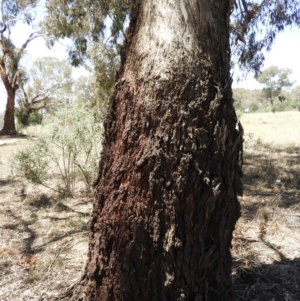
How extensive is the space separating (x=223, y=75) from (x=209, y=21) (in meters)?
0.25

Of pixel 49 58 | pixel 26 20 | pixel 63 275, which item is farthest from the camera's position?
pixel 49 58

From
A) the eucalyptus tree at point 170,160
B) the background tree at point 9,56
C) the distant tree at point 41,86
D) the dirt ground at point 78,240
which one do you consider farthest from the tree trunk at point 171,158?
the distant tree at point 41,86

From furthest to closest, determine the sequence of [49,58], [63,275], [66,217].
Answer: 1. [49,58]
2. [66,217]
3. [63,275]

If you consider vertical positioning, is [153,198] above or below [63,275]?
above

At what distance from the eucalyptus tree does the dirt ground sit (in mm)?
678

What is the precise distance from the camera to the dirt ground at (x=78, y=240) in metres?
2.52

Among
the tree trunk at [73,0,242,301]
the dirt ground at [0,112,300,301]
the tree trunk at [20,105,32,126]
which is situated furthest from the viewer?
the tree trunk at [20,105,32,126]

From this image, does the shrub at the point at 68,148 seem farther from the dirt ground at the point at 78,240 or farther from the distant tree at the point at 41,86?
the distant tree at the point at 41,86

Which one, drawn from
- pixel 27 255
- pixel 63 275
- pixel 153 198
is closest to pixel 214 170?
pixel 153 198

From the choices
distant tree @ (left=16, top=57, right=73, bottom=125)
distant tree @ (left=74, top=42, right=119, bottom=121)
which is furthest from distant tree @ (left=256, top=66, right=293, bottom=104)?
distant tree @ (left=74, top=42, right=119, bottom=121)

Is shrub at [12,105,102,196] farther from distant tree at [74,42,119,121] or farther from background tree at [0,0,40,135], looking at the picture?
background tree at [0,0,40,135]

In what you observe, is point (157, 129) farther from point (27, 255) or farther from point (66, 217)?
point (66, 217)

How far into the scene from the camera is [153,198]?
176 cm

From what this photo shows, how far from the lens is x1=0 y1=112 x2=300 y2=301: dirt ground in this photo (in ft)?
8.28
